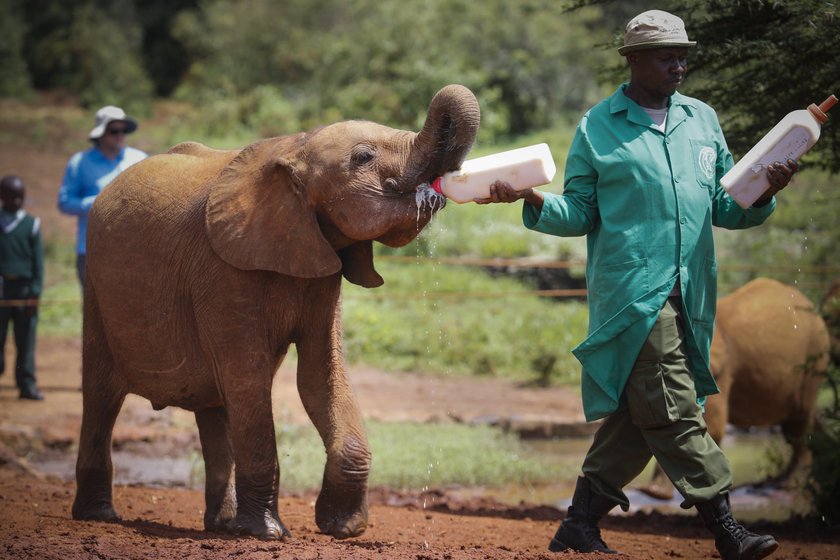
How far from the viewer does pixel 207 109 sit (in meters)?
24.6

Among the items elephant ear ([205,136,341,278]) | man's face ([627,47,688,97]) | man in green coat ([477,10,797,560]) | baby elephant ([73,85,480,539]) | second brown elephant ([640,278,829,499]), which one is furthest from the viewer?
second brown elephant ([640,278,829,499])

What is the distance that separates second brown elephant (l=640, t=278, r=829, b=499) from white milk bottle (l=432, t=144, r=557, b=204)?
395 centimetres

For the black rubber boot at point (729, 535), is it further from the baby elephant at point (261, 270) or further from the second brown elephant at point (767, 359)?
the second brown elephant at point (767, 359)

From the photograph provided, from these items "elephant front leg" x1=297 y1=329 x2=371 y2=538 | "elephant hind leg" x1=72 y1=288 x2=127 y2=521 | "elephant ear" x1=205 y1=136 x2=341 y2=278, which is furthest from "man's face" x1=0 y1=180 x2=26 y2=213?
"elephant front leg" x1=297 y1=329 x2=371 y2=538

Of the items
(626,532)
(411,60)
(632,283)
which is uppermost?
(411,60)

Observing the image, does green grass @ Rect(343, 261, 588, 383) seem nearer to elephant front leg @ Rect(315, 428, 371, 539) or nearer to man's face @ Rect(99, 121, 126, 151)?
man's face @ Rect(99, 121, 126, 151)

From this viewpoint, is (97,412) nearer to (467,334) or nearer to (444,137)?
(444,137)

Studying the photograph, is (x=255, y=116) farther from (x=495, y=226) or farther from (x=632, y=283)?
(x=632, y=283)

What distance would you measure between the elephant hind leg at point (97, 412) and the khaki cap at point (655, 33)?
3.27 m

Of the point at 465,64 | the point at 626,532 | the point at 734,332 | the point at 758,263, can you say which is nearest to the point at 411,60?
the point at 465,64

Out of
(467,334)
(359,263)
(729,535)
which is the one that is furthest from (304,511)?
(467,334)

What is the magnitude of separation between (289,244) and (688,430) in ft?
6.62

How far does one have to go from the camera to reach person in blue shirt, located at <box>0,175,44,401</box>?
11414 millimetres

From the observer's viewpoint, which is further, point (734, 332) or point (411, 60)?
point (411, 60)
